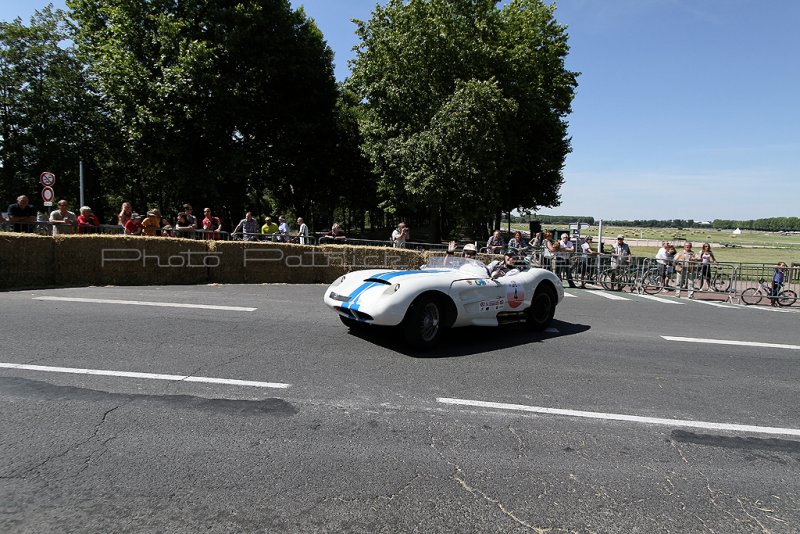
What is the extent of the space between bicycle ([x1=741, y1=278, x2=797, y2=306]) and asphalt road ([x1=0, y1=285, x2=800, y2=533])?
785 cm

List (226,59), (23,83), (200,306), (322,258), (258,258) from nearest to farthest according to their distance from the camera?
(200,306)
(258,258)
(322,258)
(226,59)
(23,83)

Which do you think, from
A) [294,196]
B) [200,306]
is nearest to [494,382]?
[200,306]

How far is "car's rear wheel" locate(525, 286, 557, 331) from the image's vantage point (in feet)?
26.3

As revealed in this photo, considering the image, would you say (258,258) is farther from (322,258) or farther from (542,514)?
(542,514)

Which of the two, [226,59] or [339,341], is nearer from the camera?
[339,341]

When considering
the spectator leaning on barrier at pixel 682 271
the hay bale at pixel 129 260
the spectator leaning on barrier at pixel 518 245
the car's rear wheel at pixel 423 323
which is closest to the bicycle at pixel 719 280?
the spectator leaning on barrier at pixel 682 271

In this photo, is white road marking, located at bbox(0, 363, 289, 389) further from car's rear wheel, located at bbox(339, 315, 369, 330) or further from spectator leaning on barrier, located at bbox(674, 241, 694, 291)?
spectator leaning on barrier, located at bbox(674, 241, 694, 291)

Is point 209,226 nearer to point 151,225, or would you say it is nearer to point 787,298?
point 151,225

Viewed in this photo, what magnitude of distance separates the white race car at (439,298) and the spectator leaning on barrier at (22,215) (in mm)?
9591

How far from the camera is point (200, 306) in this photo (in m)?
8.71

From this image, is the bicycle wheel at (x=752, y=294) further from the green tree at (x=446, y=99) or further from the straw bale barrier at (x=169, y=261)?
the green tree at (x=446, y=99)

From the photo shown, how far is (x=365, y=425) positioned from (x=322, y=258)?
423 inches

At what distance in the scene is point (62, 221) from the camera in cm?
1238

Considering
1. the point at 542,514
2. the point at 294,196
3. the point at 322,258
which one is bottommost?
the point at 542,514
